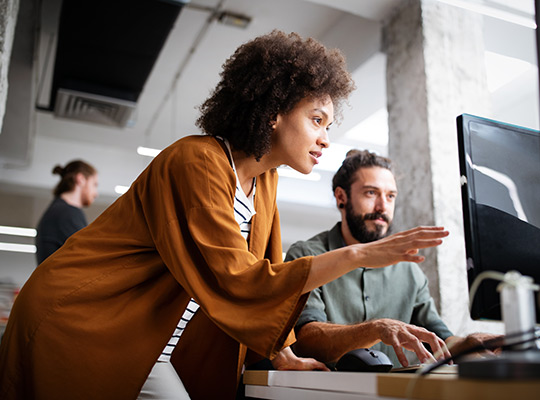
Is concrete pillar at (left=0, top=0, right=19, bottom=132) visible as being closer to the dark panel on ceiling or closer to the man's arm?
the dark panel on ceiling

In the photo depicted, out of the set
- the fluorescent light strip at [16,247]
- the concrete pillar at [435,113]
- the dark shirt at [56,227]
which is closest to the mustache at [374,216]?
the concrete pillar at [435,113]

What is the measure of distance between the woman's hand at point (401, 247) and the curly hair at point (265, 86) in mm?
529

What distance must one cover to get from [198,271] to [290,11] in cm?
355

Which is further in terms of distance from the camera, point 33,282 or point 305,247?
point 305,247

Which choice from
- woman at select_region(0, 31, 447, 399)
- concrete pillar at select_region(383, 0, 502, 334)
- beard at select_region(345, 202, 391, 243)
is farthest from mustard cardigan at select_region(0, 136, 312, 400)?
concrete pillar at select_region(383, 0, 502, 334)

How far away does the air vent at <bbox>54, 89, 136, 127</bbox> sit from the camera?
412 centimetres

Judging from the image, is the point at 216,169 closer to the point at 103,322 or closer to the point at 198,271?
the point at 198,271

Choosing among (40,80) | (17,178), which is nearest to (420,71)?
(40,80)

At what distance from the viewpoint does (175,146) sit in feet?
4.34

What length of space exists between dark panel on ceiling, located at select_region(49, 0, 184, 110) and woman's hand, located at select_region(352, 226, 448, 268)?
2679 mm

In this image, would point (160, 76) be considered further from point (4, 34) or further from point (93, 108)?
point (4, 34)

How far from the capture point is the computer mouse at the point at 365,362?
105cm

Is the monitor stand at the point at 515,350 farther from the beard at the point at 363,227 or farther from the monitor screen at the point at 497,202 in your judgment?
the beard at the point at 363,227

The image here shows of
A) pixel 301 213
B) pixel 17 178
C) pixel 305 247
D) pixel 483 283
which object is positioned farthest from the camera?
pixel 301 213
